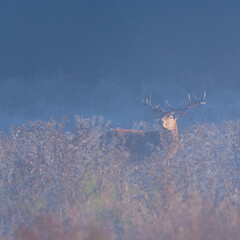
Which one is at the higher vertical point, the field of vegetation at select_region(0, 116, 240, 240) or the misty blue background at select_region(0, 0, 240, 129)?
the misty blue background at select_region(0, 0, 240, 129)

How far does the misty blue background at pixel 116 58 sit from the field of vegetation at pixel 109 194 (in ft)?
29.9

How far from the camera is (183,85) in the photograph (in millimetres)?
15062

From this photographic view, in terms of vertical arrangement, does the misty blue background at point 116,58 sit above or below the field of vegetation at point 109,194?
above

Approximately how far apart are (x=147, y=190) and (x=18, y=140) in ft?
10.8

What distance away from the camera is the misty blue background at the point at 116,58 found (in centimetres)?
1470

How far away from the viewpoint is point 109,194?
4.89 metres

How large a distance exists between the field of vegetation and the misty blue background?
29.9ft

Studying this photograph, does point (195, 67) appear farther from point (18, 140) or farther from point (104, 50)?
point (18, 140)

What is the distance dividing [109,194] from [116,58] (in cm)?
Answer: 1095

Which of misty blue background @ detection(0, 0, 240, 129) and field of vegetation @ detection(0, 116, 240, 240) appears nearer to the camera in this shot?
field of vegetation @ detection(0, 116, 240, 240)

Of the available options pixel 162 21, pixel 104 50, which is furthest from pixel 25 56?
pixel 162 21

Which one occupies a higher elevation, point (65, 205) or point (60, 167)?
point (60, 167)

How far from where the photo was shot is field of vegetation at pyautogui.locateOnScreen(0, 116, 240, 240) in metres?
3.39

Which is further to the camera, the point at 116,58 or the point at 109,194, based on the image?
the point at 116,58
